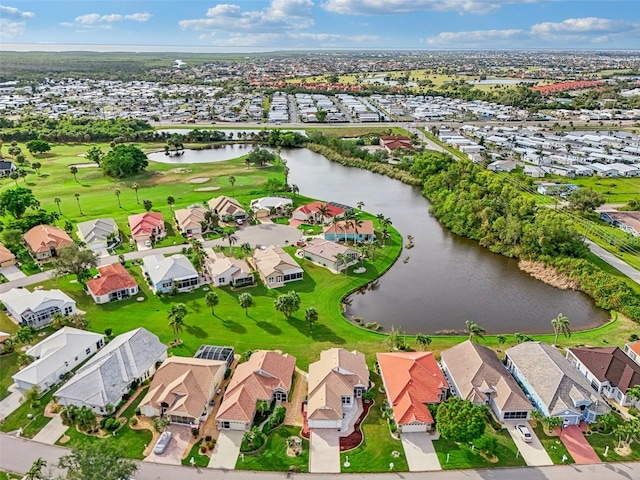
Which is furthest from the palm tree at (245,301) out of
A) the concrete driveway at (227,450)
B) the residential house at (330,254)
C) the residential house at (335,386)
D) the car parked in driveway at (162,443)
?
the car parked in driveway at (162,443)

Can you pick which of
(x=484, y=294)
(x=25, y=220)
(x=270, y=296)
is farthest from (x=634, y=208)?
(x=25, y=220)

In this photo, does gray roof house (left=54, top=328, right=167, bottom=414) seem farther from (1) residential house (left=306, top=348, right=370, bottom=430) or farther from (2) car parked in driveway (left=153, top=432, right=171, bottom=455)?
(1) residential house (left=306, top=348, right=370, bottom=430)

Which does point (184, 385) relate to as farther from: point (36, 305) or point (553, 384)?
point (553, 384)

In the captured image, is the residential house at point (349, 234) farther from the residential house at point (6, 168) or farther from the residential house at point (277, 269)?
the residential house at point (6, 168)

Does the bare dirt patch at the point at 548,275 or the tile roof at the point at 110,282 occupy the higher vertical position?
the tile roof at the point at 110,282

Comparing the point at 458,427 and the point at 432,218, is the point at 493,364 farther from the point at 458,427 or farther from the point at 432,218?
the point at 432,218

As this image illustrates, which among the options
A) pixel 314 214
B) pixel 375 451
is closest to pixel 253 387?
pixel 375 451
